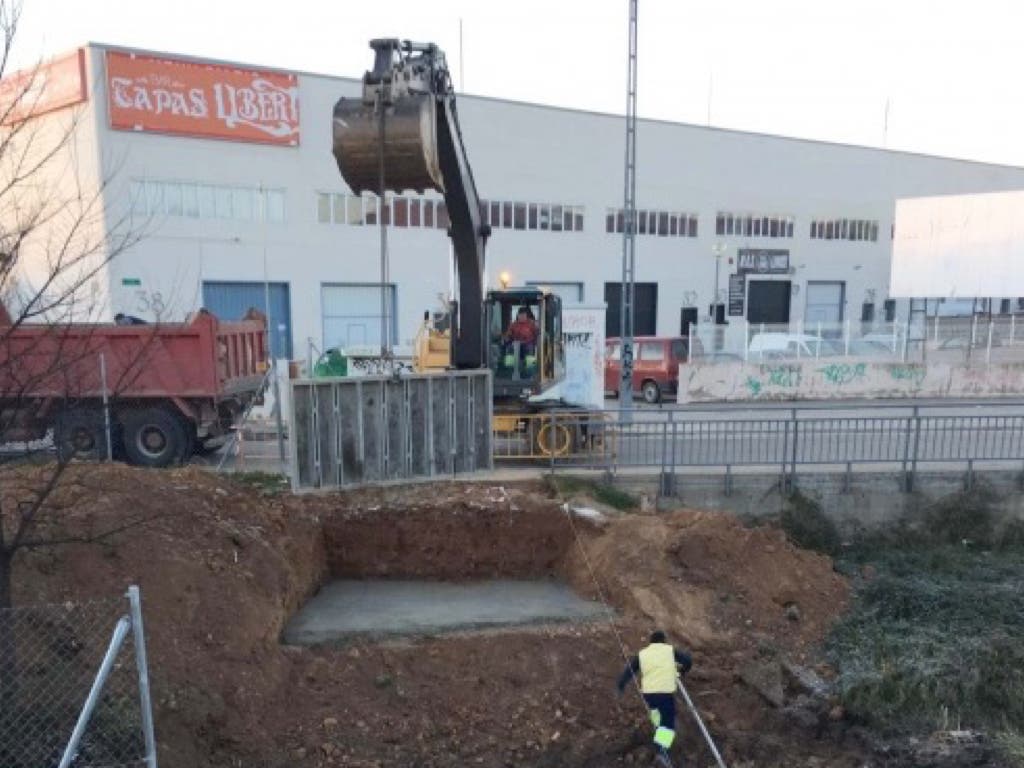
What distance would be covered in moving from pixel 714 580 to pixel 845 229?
3802 centimetres

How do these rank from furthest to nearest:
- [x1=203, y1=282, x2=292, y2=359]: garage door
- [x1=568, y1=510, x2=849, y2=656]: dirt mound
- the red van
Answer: [x1=203, y1=282, x2=292, y2=359]: garage door
the red van
[x1=568, y1=510, x2=849, y2=656]: dirt mound

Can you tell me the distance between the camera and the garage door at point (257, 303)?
25938 mm

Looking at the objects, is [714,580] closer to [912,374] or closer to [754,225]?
[912,374]

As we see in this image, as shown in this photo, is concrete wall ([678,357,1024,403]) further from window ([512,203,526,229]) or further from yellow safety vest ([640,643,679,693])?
yellow safety vest ([640,643,679,693])

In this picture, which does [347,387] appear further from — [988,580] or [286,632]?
[988,580]

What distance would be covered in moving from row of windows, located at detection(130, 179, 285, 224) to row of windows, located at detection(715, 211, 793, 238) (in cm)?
2222

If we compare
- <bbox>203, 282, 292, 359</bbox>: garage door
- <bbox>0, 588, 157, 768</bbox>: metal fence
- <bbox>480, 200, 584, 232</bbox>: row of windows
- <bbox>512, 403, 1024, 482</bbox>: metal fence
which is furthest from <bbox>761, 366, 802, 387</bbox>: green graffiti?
<bbox>0, 588, 157, 768</bbox>: metal fence

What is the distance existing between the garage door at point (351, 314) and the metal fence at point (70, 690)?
2194 centimetres

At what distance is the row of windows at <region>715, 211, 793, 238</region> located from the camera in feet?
124

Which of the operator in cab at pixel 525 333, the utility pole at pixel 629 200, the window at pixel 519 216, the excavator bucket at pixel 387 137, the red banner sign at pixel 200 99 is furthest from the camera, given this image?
the window at pixel 519 216

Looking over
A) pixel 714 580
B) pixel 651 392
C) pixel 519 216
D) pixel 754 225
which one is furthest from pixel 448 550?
pixel 754 225

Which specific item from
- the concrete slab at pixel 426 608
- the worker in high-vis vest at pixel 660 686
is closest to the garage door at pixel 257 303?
the concrete slab at pixel 426 608

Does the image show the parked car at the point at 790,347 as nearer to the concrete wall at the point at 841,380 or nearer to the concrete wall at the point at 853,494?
the concrete wall at the point at 841,380

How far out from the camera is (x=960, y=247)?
2995cm
